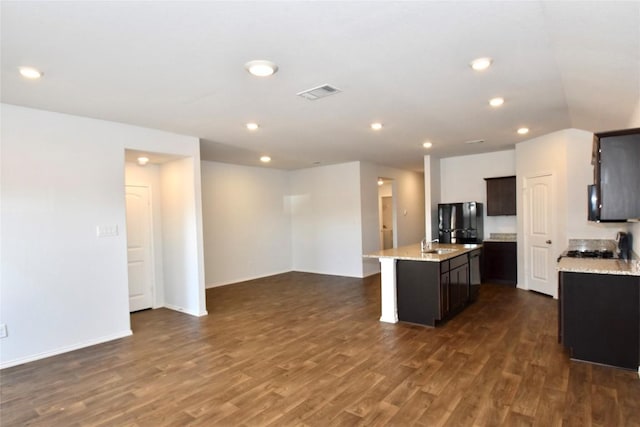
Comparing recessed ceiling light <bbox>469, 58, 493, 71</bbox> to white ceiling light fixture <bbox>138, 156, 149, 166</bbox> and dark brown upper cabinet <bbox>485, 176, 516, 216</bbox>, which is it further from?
dark brown upper cabinet <bbox>485, 176, 516, 216</bbox>

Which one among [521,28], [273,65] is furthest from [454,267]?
[273,65]

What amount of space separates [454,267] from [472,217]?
2672mm

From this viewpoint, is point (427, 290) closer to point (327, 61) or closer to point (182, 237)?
point (327, 61)

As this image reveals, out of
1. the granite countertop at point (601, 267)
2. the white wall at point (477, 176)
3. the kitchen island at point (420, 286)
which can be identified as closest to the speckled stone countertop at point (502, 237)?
the white wall at point (477, 176)

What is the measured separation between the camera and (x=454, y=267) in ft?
15.4

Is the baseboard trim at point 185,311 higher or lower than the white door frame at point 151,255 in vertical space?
lower

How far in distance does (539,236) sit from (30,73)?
686cm

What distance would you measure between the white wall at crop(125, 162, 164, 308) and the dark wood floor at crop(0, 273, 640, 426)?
2.95ft

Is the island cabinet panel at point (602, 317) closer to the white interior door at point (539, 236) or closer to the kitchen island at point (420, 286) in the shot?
the kitchen island at point (420, 286)

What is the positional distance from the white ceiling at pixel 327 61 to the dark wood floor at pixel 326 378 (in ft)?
8.27

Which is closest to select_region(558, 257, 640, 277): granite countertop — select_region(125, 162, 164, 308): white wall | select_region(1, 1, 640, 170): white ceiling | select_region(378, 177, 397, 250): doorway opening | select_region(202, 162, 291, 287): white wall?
select_region(1, 1, 640, 170): white ceiling

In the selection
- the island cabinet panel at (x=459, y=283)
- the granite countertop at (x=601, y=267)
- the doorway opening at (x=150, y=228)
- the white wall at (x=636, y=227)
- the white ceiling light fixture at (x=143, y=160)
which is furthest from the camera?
the doorway opening at (x=150, y=228)

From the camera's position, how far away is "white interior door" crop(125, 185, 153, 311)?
5398 mm

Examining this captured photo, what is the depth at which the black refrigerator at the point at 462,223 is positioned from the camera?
22.9ft
